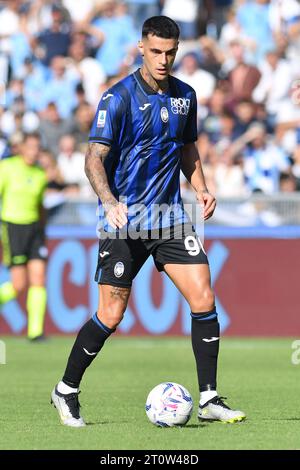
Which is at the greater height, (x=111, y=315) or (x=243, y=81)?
(x=243, y=81)

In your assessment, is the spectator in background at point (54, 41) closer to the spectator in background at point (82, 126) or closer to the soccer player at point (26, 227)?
the spectator in background at point (82, 126)

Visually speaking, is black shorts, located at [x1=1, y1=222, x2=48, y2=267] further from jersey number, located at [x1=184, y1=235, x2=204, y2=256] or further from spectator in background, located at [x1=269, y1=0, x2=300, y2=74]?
jersey number, located at [x1=184, y1=235, x2=204, y2=256]

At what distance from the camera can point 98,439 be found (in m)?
6.61

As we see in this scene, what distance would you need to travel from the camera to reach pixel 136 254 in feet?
24.6

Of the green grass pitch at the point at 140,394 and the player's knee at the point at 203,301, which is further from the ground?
the player's knee at the point at 203,301

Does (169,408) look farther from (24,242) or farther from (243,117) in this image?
(243,117)

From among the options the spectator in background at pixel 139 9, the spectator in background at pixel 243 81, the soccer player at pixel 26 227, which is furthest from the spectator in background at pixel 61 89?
the soccer player at pixel 26 227

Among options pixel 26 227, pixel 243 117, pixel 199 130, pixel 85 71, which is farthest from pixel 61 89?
pixel 26 227

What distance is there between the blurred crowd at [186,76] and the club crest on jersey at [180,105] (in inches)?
324

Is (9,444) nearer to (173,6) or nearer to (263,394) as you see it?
(263,394)

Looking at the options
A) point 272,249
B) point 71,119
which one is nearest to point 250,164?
point 272,249

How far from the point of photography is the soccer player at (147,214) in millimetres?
7348

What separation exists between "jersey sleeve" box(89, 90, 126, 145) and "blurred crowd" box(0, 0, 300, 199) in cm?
866

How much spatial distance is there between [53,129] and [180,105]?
34.6 ft
